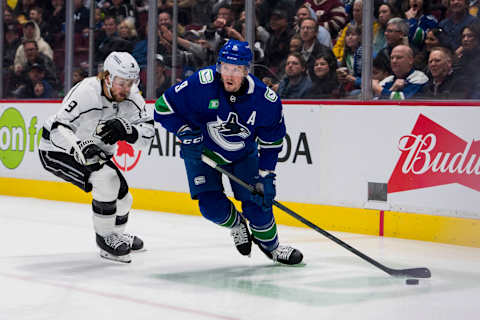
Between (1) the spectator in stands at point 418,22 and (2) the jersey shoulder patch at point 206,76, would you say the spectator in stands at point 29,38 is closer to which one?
(1) the spectator in stands at point 418,22

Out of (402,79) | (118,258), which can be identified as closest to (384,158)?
(402,79)

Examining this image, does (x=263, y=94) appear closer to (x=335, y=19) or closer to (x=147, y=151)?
(x=335, y=19)

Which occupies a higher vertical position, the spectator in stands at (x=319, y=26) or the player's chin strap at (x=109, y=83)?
the spectator in stands at (x=319, y=26)

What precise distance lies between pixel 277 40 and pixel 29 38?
10.3 ft

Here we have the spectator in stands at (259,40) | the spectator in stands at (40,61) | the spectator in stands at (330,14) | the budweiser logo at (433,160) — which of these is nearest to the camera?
the budweiser logo at (433,160)

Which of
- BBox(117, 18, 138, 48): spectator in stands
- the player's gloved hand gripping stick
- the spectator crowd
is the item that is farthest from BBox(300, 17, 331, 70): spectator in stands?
the player's gloved hand gripping stick

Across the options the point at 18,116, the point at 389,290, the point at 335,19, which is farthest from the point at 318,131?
the point at 18,116

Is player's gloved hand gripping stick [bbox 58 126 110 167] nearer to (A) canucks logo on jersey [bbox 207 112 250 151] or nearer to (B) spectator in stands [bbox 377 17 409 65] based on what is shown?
(A) canucks logo on jersey [bbox 207 112 250 151]

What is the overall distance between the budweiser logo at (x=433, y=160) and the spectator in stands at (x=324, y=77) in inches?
30.7

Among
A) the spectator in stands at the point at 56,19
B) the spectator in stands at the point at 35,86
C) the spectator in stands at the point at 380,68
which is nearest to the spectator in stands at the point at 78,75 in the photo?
the spectator in stands at the point at 35,86

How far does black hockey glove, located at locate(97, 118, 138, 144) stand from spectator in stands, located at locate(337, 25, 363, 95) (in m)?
2.14

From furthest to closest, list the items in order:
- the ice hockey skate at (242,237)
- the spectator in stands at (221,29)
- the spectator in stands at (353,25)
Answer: the spectator in stands at (221,29) → the spectator in stands at (353,25) → the ice hockey skate at (242,237)

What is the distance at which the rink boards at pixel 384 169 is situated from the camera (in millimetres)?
5004

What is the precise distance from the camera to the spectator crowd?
5.25m
